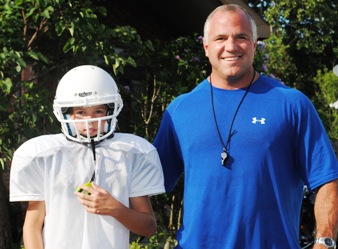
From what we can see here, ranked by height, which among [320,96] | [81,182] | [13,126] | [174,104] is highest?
[174,104]

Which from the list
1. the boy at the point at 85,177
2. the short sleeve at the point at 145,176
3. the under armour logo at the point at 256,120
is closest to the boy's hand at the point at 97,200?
the boy at the point at 85,177

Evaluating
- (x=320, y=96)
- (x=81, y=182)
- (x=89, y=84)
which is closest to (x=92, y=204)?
(x=81, y=182)

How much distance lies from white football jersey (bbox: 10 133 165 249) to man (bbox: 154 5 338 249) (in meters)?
0.31

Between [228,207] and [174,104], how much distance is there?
0.64 m

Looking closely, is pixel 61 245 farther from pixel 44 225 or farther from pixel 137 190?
pixel 137 190

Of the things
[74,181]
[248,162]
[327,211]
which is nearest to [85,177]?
[74,181]

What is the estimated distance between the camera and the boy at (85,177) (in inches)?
122

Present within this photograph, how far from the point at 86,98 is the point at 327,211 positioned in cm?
122

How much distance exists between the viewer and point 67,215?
10.2ft

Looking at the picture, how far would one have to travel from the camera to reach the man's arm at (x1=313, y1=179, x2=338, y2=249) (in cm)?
322

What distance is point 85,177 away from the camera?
3135 millimetres

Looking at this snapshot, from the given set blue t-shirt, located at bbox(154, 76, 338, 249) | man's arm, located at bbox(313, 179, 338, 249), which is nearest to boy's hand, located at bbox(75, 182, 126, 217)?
blue t-shirt, located at bbox(154, 76, 338, 249)

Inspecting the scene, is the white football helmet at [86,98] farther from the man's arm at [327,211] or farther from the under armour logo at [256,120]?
the man's arm at [327,211]

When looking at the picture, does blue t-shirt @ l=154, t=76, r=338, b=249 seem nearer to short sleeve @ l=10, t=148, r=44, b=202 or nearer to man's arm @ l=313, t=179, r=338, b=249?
man's arm @ l=313, t=179, r=338, b=249
